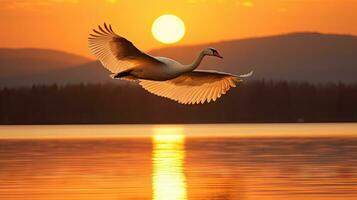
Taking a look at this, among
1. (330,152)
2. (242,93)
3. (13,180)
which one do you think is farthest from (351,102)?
(13,180)

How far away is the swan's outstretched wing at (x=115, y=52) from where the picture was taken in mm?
28031

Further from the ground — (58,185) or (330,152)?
(330,152)

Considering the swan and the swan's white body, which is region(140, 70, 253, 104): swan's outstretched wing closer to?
the swan

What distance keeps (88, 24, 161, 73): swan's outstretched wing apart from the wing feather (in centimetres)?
273

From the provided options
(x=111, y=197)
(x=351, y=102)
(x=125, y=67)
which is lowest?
(x=111, y=197)

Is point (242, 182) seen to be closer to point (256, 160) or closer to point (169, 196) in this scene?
point (169, 196)

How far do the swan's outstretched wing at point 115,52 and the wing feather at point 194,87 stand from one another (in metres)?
2.73

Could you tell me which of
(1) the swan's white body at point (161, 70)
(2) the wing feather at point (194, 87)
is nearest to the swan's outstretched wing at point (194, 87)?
(2) the wing feather at point (194, 87)

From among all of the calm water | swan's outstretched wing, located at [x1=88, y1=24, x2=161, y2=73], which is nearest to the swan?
swan's outstretched wing, located at [x1=88, y1=24, x2=161, y2=73]

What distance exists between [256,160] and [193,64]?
19.4m

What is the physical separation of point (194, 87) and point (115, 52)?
4071 mm

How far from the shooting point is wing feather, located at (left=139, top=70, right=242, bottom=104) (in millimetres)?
31469

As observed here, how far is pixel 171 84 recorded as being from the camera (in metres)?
32.3

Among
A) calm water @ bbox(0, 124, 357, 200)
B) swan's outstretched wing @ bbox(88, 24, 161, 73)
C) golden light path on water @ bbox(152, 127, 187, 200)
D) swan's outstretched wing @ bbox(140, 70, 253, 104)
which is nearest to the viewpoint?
swan's outstretched wing @ bbox(88, 24, 161, 73)
